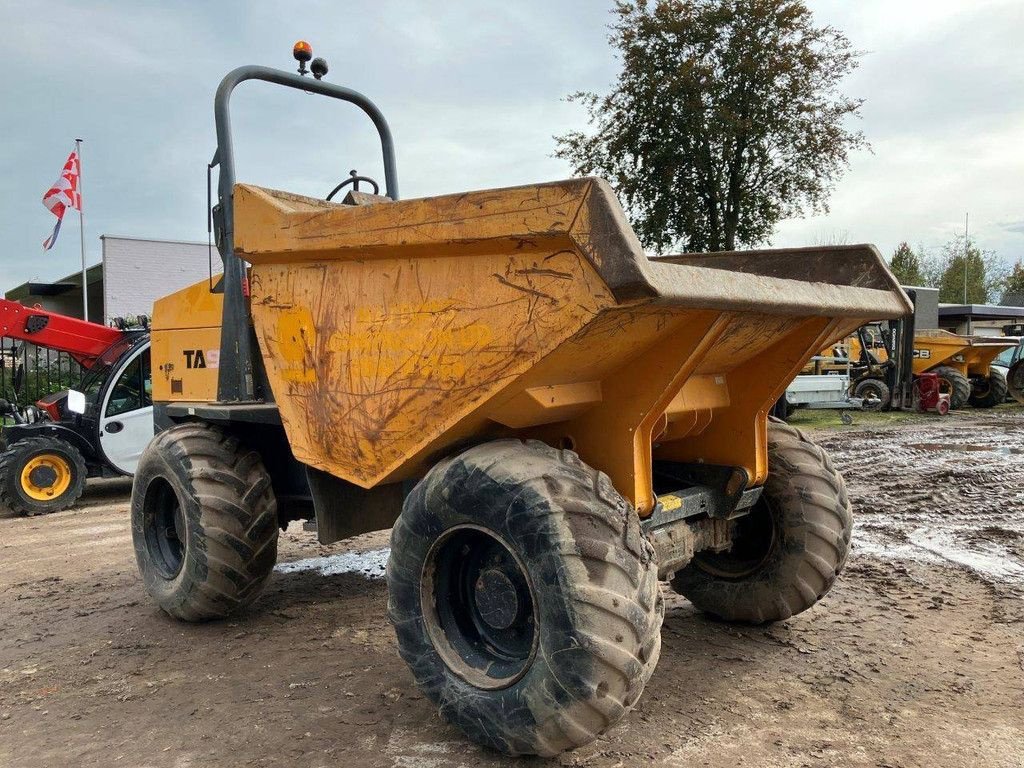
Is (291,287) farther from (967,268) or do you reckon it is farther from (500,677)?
(967,268)

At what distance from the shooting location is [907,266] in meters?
45.8

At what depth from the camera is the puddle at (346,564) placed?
217 inches

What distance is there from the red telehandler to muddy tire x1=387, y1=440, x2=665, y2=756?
21.8 feet

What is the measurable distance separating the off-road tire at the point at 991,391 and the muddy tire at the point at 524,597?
18.5 metres

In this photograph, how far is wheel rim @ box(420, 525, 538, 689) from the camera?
2.89 metres

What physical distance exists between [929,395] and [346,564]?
47.6ft

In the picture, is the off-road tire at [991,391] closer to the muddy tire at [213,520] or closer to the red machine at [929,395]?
the red machine at [929,395]

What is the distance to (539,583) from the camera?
2.65 m

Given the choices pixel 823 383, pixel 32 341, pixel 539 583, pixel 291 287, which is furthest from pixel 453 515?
pixel 823 383

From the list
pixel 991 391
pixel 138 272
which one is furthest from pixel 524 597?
pixel 138 272

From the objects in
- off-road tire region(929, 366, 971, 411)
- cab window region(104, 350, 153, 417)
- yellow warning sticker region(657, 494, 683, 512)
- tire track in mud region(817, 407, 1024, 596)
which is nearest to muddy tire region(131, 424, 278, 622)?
yellow warning sticker region(657, 494, 683, 512)

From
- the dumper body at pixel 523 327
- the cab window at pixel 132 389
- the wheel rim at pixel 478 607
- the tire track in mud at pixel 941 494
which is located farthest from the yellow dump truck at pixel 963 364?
the wheel rim at pixel 478 607

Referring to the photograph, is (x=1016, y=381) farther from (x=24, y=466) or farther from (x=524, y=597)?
(x=524, y=597)

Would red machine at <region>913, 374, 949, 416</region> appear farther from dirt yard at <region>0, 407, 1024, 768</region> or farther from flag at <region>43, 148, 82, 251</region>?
flag at <region>43, 148, 82, 251</region>
